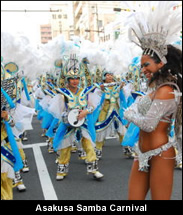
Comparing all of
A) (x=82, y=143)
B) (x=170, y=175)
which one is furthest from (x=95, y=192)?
(x=170, y=175)

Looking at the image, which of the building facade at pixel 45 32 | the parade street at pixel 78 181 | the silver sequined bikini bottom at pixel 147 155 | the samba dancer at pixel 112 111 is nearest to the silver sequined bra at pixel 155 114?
the silver sequined bikini bottom at pixel 147 155

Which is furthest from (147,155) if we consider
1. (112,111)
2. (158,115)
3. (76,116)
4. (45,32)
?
(45,32)

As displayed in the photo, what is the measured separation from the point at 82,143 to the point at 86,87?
0.93 meters

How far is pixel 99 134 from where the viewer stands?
6.18 m

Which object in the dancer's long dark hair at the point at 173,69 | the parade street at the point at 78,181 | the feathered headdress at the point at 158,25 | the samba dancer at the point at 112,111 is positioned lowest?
the parade street at the point at 78,181

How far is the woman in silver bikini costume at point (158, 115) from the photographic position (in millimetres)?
2369

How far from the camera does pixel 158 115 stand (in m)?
2.35

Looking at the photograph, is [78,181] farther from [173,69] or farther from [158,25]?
[158,25]

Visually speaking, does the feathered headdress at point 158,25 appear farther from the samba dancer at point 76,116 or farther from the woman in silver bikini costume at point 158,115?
the samba dancer at point 76,116

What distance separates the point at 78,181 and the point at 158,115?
2956 millimetres

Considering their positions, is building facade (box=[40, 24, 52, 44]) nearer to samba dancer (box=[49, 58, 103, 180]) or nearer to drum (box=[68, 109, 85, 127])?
samba dancer (box=[49, 58, 103, 180])

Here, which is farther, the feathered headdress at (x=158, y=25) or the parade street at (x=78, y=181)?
the parade street at (x=78, y=181)
